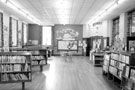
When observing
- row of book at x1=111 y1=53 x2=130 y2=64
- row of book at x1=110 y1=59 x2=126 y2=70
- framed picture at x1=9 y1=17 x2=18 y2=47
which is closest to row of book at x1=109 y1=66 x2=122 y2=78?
row of book at x1=110 y1=59 x2=126 y2=70

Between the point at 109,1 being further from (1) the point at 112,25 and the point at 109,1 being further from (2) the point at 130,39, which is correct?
(1) the point at 112,25

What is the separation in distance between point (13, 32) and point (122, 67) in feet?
33.1

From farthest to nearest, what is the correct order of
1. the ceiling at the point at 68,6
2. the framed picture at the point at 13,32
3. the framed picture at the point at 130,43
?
1. the framed picture at the point at 13,32
2. the ceiling at the point at 68,6
3. the framed picture at the point at 130,43

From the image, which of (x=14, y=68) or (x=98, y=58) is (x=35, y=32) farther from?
(x=14, y=68)

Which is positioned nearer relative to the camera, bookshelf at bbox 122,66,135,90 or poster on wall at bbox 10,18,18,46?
bookshelf at bbox 122,66,135,90

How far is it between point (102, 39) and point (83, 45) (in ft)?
14.2

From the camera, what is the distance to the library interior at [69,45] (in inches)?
206

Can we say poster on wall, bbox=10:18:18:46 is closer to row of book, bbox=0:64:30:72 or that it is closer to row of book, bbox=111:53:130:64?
row of book, bbox=0:64:30:72

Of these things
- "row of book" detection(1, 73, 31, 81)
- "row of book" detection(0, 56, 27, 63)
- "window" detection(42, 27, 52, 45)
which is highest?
"window" detection(42, 27, 52, 45)

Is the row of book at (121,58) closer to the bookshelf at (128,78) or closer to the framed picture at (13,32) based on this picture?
the bookshelf at (128,78)

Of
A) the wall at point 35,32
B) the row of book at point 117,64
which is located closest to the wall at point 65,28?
the wall at point 35,32

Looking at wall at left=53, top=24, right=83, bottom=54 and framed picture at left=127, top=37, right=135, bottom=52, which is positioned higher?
wall at left=53, top=24, right=83, bottom=54

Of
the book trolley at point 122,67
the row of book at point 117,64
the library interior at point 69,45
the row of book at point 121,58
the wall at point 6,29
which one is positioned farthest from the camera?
the wall at point 6,29

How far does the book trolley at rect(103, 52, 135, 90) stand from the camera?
452cm
